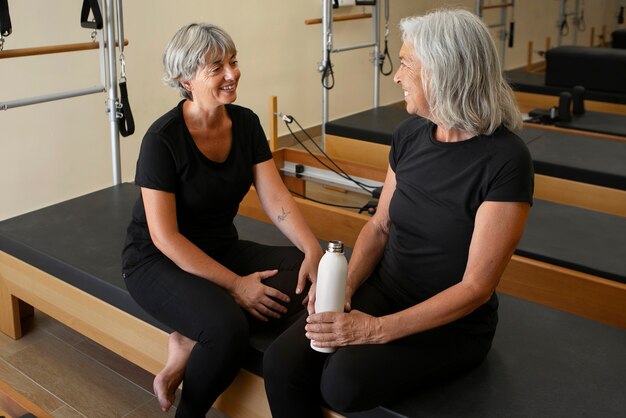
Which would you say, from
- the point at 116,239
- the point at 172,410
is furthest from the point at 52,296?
the point at 172,410

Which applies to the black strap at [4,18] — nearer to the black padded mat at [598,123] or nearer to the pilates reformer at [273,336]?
the pilates reformer at [273,336]

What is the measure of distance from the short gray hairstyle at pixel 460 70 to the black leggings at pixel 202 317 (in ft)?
2.07

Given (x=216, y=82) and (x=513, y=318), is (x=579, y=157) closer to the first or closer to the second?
(x=513, y=318)

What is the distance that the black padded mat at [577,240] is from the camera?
7.55 ft

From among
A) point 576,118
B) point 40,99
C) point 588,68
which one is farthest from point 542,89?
point 40,99

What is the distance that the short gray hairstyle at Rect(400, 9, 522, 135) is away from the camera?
4.99 feet

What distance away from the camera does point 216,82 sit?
1914 mm

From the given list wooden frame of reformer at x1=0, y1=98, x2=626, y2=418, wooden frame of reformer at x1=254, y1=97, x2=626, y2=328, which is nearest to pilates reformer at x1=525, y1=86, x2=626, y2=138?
wooden frame of reformer at x1=254, y1=97, x2=626, y2=328

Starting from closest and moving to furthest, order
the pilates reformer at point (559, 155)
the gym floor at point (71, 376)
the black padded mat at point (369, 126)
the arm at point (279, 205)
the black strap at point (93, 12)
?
1. the arm at point (279, 205)
2. the gym floor at point (71, 376)
3. the black strap at point (93, 12)
4. the pilates reformer at point (559, 155)
5. the black padded mat at point (369, 126)

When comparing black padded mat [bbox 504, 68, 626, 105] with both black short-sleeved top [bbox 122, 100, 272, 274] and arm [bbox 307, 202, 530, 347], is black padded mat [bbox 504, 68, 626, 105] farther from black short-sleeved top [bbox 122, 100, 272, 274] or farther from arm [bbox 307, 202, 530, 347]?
arm [bbox 307, 202, 530, 347]

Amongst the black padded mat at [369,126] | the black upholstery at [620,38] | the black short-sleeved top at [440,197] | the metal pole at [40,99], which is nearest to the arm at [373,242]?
the black short-sleeved top at [440,197]

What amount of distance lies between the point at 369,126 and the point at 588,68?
80.9 inches

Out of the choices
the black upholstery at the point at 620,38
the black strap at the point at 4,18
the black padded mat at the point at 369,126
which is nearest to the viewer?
the black strap at the point at 4,18

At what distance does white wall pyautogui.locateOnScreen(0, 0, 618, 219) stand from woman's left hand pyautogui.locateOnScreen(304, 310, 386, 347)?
8.09 feet
